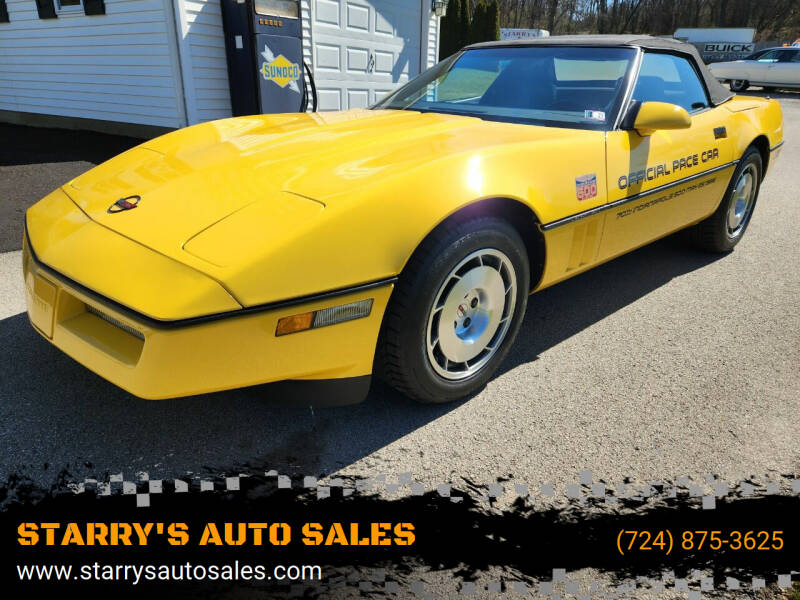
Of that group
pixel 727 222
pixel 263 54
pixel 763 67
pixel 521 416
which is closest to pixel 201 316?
pixel 521 416

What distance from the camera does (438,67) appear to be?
11.6ft

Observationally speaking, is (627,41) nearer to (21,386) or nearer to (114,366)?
(114,366)

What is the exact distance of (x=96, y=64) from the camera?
8312mm

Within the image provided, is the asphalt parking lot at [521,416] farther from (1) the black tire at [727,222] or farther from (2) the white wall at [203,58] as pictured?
(2) the white wall at [203,58]

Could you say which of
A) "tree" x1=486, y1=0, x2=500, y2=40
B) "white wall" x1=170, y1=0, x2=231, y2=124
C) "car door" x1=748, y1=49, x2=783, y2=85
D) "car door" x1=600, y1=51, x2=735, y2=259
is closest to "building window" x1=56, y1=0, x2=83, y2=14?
"white wall" x1=170, y1=0, x2=231, y2=124

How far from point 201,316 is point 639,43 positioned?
2.71 m

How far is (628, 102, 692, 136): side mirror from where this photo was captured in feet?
8.61

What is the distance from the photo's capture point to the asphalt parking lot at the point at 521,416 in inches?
78.1

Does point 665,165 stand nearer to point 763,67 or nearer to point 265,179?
point 265,179

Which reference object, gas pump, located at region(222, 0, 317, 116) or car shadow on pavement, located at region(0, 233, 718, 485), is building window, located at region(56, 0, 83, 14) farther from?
car shadow on pavement, located at region(0, 233, 718, 485)

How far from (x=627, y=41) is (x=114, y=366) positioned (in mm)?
2882

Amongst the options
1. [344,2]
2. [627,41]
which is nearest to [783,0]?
[344,2]

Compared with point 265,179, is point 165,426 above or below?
below

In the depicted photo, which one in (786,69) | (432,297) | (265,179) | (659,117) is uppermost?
(659,117)
